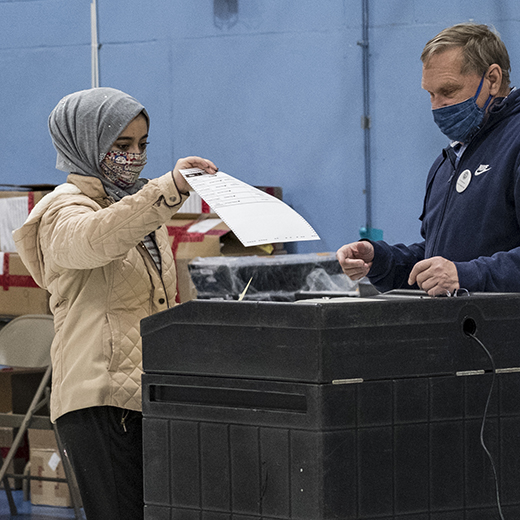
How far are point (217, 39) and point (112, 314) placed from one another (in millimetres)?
3102

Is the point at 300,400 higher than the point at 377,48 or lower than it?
lower

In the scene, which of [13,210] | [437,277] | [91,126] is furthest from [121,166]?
[13,210]

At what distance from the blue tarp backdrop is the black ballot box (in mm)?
3087

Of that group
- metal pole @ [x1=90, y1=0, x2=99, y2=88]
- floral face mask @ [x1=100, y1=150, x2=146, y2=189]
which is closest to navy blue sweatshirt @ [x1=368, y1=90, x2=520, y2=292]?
floral face mask @ [x1=100, y1=150, x2=146, y2=189]

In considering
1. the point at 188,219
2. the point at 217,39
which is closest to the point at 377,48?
the point at 217,39

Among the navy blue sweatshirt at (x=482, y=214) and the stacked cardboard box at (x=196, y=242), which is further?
the stacked cardboard box at (x=196, y=242)

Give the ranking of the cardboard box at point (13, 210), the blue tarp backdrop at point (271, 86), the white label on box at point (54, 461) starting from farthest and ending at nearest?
1. the blue tarp backdrop at point (271, 86)
2. the cardboard box at point (13, 210)
3. the white label on box at point (54, 461)

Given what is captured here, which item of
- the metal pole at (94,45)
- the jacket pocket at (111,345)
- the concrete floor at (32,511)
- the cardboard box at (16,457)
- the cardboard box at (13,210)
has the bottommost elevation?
the concrete floor at (32,511)

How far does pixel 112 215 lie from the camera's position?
147cm

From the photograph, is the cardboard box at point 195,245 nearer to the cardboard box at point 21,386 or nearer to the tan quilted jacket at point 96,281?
the cardboard box at point 21,386

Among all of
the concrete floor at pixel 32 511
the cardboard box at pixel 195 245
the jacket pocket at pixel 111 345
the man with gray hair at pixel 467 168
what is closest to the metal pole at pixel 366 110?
the cardboard box at pixel 195 245

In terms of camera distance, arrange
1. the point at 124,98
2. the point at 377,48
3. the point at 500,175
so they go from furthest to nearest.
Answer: the point at 377,48 < the point at 124,98 < the point at 500,175

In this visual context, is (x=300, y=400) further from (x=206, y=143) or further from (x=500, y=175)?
(x=206, y=143)

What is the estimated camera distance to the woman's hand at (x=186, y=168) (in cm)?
147
